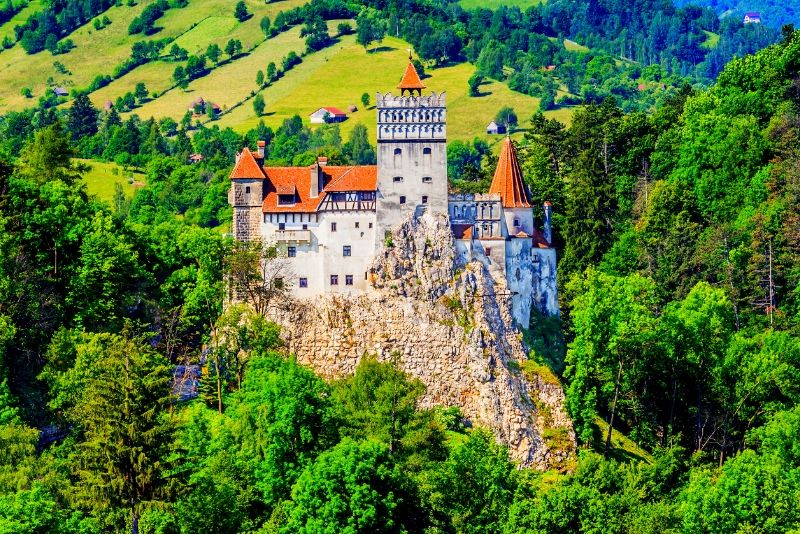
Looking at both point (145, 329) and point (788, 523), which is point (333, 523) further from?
point (145, 329)

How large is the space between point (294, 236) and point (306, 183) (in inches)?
152

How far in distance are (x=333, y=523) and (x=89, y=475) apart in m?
10.6

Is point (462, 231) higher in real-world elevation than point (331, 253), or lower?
higher

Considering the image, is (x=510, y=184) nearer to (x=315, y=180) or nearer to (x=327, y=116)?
(x=315, y=180)

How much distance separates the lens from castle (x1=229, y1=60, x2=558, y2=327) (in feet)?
293

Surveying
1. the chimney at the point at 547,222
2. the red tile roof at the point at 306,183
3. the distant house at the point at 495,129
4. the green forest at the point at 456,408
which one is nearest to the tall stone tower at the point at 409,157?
the red tile roof at the point at 306,183

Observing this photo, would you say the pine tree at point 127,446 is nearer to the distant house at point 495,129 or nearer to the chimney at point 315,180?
the chimney at point 315,180

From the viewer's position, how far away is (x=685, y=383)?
90812 millimetres

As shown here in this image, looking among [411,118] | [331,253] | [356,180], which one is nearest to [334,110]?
[356,180]

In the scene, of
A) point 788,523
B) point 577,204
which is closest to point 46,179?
point 577,204

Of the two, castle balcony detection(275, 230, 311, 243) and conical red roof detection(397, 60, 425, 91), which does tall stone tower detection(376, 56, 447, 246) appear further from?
castle balcony detection(275, 230, 311, 243)

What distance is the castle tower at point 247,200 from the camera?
91625 millimetres

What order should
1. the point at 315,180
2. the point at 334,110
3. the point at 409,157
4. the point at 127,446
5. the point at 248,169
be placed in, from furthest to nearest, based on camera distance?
the point at 334,110
the point at 248,169
the point at 315,180
the point at 409,157
the point at 127,446

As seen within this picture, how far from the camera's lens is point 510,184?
9300 cm
